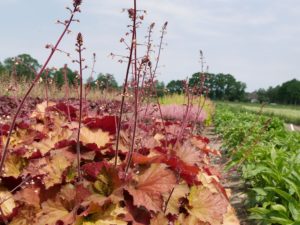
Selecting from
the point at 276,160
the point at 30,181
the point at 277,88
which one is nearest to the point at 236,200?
the point at 276,160

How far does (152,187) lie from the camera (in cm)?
145

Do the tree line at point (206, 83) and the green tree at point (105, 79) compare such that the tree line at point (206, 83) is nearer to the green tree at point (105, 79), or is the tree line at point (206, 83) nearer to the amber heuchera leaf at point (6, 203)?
the green tree at point (105, 79)

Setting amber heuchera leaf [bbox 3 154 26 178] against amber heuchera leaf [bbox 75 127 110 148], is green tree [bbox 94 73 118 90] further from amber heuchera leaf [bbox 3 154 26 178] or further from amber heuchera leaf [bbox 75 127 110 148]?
amber heuchera leaf [bbox 3 154 26 178]

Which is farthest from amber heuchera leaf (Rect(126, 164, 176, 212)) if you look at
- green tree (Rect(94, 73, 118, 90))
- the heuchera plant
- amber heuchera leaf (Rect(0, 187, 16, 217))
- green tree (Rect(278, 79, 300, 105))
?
green tree (Rect(278, 79, 300, 105))

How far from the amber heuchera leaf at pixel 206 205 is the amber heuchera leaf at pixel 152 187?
1.01 ft

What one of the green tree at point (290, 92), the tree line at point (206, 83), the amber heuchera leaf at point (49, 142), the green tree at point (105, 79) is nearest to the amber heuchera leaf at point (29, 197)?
the amber heuchera leaf at point (49, 142)

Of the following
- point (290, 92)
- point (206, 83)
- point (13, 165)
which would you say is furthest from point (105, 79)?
point (290, 92)

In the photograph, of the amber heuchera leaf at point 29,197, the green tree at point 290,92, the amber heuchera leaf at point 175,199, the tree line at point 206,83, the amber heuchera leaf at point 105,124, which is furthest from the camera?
the green tree at point 290,92

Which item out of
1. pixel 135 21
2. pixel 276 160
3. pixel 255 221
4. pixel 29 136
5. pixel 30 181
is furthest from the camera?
pixel 276 160

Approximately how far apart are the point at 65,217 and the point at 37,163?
0.97 ft

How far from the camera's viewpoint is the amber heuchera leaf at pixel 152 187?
4.61 feet

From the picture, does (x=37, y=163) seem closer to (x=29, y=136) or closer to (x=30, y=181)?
(x=30, y=181)

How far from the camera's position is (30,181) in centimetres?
163

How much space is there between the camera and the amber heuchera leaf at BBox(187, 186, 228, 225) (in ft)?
5.53
